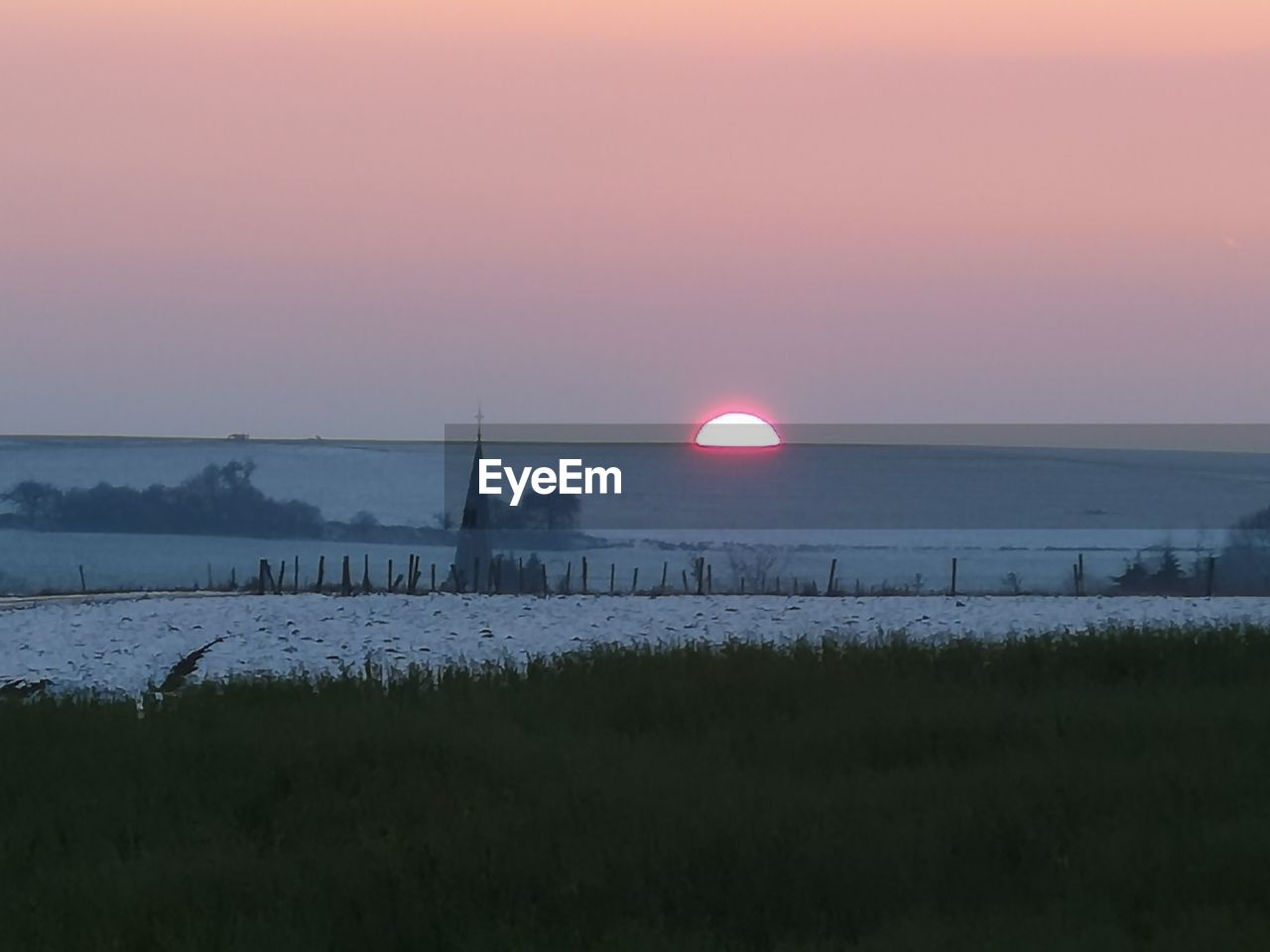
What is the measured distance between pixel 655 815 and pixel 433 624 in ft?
47.0

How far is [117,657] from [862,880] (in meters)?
14.2

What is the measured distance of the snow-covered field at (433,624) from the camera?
19.2m

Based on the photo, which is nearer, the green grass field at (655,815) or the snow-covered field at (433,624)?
the green grass field at (655,815)

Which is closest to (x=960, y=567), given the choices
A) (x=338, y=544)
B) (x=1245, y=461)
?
(x=338, y=544)

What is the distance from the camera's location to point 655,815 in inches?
337

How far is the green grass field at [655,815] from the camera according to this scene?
7.28 m

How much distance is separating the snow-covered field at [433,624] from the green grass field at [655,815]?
5.51m

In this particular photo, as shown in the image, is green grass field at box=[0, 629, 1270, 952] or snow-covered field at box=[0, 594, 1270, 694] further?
snow-covered field at box=[0, 594, 1270, 694]

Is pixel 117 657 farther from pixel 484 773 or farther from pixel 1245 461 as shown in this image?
pixel 1245 461

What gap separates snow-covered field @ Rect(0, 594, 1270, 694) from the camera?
19188 mm

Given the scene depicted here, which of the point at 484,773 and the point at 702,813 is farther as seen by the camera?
the point at 484,773

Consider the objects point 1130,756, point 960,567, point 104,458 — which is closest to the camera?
point 1130,756

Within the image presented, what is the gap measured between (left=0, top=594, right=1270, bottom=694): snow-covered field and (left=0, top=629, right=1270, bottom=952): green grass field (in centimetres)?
551

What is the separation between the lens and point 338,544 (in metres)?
69.6
